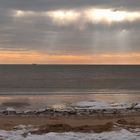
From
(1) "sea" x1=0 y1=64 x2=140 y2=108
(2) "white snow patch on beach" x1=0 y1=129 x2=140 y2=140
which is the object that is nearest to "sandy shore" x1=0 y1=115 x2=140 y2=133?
(2) "white snow patch on beach" x1=0 y1=129 x2=140 y2=140

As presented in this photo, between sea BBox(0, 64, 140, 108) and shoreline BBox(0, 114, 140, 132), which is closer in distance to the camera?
shoreline BBox(0, 114, 140, 132)

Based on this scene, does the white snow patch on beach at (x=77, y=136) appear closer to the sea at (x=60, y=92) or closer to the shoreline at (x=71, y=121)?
the shoreline at (x=71, y=121)

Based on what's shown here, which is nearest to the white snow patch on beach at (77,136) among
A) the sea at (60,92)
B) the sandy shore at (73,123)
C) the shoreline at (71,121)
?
the sandy shore at (73,123)

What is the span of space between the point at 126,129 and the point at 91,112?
39.9 feet

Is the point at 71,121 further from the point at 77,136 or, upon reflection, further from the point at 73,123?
the point at 77,136

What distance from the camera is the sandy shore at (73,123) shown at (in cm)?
2164

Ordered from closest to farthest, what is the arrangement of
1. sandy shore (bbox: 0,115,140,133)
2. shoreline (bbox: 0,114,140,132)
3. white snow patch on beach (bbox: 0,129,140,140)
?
white snow patch on beach (bbox: 0,129,140,140) < sandy shore (bbox: 0,115,140,133) < shoreline (bbox: 0,114,140,132)

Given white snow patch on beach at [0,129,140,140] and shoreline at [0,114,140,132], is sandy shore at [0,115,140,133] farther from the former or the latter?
white snow patch on beach at [0,129,140,140]

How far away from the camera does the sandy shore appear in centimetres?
2164

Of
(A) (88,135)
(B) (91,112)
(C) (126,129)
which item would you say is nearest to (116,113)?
(B) (91,112)

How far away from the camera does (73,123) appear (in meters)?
26.0

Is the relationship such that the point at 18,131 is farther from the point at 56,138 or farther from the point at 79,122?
the point at 79,122

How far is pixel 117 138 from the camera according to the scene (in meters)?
18.9

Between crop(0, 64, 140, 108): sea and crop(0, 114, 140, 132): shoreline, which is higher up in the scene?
crop(0, 64, 140, 108): sea
